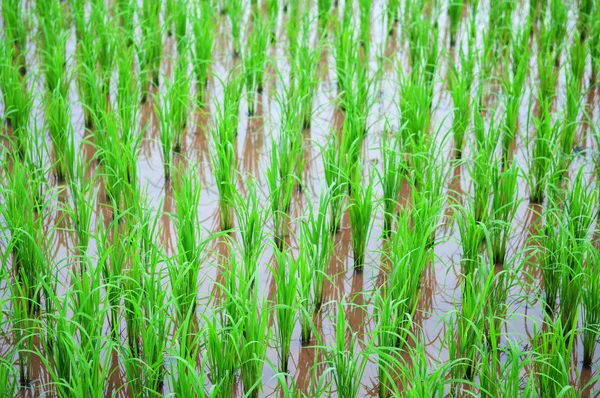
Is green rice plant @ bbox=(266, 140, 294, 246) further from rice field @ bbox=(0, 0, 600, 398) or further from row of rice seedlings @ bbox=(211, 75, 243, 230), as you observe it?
row of rice seedlings @ bbox=(211, 75, 243, 230)

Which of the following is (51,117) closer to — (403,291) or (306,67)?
(306,67)

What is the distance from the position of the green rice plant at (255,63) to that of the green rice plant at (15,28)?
1.18m

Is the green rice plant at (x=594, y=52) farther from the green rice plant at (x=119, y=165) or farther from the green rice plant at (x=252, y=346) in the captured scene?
the green rice plant at (x=252, y=346)

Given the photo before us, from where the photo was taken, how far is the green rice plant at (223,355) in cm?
232

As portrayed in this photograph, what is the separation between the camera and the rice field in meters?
2.44

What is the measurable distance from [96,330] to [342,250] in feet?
3.36

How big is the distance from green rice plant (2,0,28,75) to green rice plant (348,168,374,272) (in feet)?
7.25

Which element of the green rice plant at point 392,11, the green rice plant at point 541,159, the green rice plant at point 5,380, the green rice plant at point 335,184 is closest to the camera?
the green rice plant at point 5,380

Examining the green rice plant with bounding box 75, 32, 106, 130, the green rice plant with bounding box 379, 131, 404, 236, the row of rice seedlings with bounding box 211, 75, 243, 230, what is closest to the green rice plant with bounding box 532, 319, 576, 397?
the green rice plant with bounding box 379, 131, 404, 236

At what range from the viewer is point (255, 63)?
13.2 feet

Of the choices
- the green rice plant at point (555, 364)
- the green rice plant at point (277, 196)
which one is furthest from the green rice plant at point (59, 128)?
the green rice plant at point (555, 364)

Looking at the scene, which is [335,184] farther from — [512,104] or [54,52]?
[54,52]

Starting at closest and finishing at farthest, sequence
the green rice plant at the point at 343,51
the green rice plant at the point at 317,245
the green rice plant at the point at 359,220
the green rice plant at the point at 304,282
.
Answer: the green rice plant at the point at 304,282 → the green rice plant at the point at 317,245 → the green rice plant at the point at 359,220 → the green rice plant at the point at 343,51

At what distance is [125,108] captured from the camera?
3.50 meters
